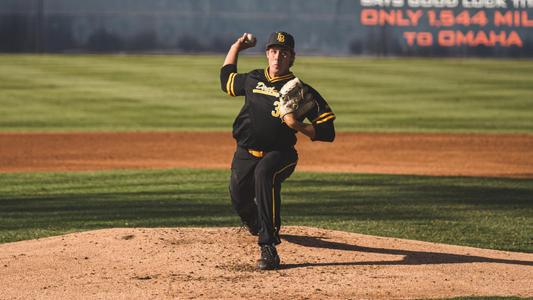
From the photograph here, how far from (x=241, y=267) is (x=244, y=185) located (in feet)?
1.99

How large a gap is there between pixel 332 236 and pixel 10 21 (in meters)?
23.1

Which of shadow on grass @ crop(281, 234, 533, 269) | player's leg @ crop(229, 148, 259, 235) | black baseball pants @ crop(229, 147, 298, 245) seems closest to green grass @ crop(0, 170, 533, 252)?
shadow on grass @ crop(281, 234, 533, 269)

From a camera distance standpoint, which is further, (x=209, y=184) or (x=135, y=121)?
(x=135, y=121)

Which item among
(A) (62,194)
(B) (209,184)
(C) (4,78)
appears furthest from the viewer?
(C) (4,78)

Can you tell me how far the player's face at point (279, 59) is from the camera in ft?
22.2

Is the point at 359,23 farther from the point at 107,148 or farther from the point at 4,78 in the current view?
the point at 107,148

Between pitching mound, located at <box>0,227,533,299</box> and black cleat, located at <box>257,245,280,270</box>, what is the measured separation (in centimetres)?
6

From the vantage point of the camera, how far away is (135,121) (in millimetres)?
19672

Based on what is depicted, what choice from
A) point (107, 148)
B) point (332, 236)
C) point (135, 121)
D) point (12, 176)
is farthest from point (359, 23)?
point (332, 236)

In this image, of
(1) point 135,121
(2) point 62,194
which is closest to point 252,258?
(2) point 62,194

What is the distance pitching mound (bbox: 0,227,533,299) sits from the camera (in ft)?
20.1

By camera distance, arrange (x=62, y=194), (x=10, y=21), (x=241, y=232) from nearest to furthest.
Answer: (x=241, y=232) < (x=62, y=194) < (x=10, y=21)

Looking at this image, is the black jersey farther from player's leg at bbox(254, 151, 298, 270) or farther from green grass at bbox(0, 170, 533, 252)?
green grass at bbox(0, 170, 533, 252)

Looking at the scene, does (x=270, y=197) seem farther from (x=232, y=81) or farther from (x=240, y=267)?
(x=232, y=81)
